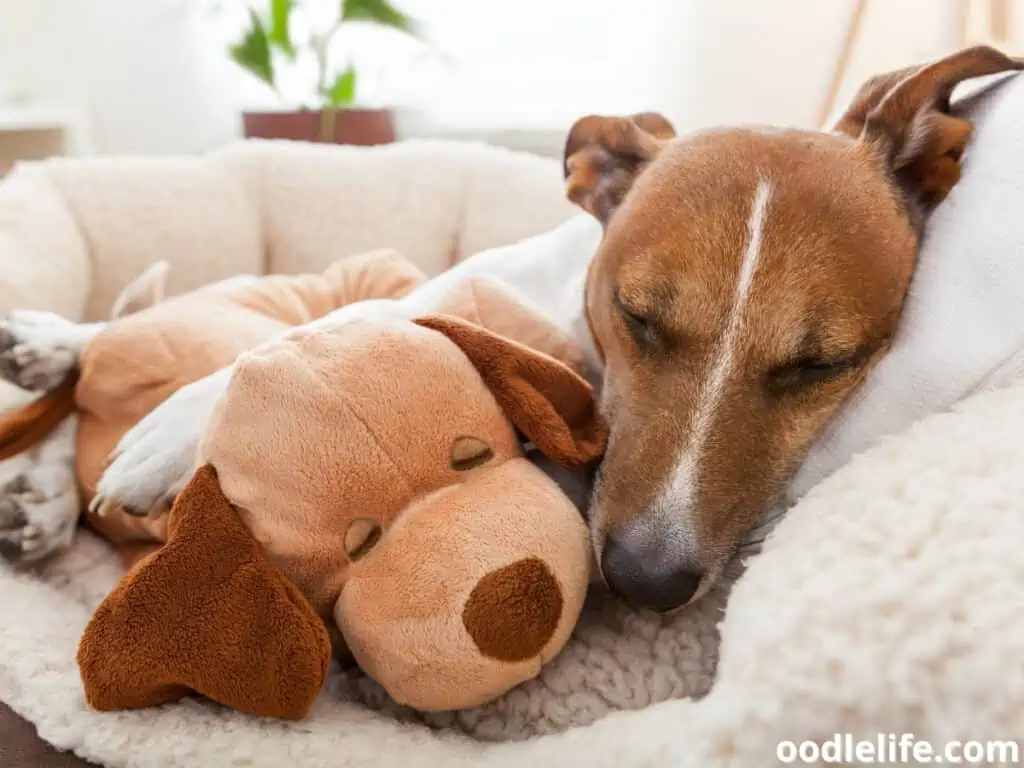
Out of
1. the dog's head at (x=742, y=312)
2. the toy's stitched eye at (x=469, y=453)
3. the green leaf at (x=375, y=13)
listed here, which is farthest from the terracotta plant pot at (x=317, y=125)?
the toy's stitched eye at (x=469, y=453)

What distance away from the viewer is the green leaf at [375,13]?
3008mm

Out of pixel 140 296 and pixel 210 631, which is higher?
pixel 210 631

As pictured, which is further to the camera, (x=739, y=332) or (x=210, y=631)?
(x=739, y=332)

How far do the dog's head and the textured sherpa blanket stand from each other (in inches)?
4.0

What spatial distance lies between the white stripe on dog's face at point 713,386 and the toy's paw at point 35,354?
102 centimetres

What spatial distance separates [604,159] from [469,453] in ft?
2.14

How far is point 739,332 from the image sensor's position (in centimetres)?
94

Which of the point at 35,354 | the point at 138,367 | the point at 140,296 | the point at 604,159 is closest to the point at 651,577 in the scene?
the point at 604,159

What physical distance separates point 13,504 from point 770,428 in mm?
1079

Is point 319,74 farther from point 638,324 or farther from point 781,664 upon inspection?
point 781,664

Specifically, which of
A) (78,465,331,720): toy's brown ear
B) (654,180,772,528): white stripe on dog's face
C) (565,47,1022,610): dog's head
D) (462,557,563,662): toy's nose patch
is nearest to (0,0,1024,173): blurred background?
(565,47,1022,610): dog's head

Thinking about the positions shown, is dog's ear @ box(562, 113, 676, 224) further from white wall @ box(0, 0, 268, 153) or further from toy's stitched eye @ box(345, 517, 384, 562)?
white wall @ box(0, 0, 268, 153)

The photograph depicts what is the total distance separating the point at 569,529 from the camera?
34.2 inches

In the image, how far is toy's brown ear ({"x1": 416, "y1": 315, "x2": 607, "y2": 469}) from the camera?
3.09 feet
